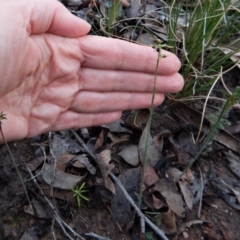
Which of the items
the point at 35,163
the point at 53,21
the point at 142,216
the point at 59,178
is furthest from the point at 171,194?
the point at 53,21

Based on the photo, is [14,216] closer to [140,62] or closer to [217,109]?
[140,62]

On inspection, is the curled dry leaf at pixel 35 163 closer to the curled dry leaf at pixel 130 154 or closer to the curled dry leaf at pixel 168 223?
the curled dry leaf at pixel 130 154

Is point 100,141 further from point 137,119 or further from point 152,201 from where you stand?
point 152,201

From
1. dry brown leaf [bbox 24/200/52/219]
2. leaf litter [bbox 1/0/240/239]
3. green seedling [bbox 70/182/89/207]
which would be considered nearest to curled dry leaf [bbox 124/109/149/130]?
leaf litter [bbox 1/0/240/239]

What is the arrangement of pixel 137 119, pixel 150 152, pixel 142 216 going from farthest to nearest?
pixel 137 119
pixel 150 152
pixel 142 216

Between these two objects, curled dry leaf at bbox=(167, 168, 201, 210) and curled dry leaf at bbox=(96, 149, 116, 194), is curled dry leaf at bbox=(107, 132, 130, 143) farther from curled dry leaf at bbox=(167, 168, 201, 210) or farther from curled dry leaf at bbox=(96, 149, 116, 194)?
curled dry leaf at bbox=(167, 168, 201, 210)

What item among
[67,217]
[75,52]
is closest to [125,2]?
[75,52]
